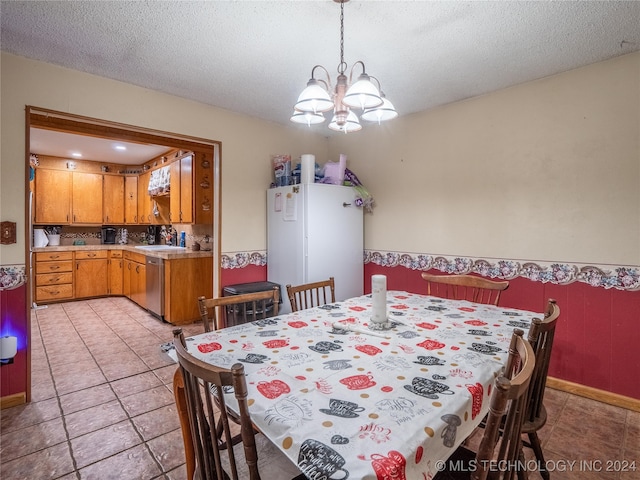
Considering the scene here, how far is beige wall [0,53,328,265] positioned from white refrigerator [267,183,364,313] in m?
0.27

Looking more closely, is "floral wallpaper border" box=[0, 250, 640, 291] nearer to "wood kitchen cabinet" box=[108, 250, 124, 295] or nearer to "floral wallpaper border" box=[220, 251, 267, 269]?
"floral wallpaper border" box=[220, 251, 267, 269]

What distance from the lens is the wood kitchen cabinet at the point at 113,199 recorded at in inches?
221

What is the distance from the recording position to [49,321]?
402 cm

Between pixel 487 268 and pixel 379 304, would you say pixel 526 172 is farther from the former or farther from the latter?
pixel 379 304

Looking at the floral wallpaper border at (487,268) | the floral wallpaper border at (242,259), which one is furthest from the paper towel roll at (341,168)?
the floral wallpaper border at (242,259)

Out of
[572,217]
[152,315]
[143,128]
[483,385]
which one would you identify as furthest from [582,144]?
[152,315]

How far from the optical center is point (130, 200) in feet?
19.1

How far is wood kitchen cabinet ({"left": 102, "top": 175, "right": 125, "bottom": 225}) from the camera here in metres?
5.62

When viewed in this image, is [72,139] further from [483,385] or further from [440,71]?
[483,385]

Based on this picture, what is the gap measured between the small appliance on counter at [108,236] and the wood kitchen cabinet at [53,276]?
2.67 feet

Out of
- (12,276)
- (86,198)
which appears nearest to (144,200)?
(86,198)

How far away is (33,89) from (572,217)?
3867mm

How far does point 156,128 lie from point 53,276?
367 centimetres

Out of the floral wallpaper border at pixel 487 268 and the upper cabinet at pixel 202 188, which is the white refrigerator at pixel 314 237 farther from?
the upper cabinet at pixel 202 188
